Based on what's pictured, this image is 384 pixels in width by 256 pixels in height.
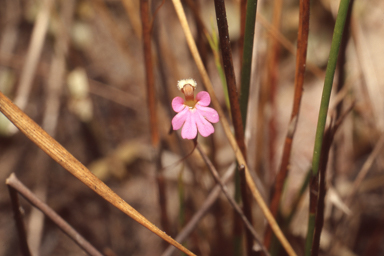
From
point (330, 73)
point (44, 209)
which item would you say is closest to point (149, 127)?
point (44, 209)

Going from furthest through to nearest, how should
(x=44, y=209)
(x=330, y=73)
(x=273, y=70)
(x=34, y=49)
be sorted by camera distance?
A: (x=34, y=49), (x=273, y=70), (x=44, y=209), (x=330, y=73)

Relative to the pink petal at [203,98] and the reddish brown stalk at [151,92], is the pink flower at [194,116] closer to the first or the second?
the pink petal at [203,98]

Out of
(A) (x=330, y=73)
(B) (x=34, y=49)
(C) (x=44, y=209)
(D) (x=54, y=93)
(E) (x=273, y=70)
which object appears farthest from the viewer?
(D) (x=54, y=93)

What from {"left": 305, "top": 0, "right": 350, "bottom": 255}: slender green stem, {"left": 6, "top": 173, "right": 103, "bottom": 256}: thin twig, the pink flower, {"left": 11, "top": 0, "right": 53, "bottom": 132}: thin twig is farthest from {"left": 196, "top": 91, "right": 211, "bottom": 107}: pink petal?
{"left": 11, "top": 0, "right": 53, "bottom": 132}: thin twig

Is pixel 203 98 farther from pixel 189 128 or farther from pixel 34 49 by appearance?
pixel 34 49

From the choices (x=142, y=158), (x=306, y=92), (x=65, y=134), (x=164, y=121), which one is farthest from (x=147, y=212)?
(x=306, y=92)

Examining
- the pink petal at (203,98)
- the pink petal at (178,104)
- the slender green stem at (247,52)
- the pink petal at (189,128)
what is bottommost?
the pink petal at (189,128)

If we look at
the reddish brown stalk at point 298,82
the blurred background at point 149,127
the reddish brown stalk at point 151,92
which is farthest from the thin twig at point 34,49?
the reddish brown stalk at point 298,82
